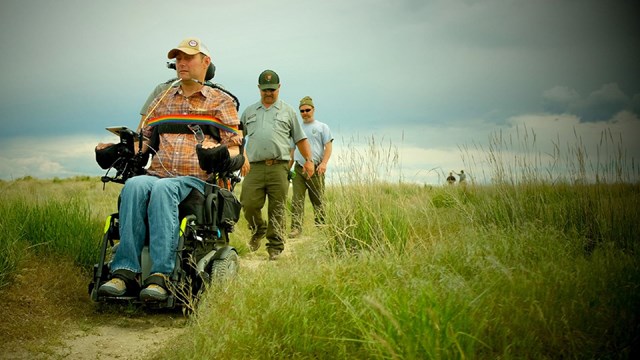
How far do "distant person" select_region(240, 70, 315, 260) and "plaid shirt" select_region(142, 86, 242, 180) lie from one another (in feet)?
7.86

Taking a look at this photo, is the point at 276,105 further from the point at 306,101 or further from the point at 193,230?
the point at 193,230

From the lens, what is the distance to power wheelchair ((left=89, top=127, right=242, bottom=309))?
4043mm

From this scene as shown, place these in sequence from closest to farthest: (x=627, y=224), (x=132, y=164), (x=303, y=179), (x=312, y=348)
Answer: (x=312, y=348) < (x=132, y=164) < (x=627, y=224) < (x=303, y=179)

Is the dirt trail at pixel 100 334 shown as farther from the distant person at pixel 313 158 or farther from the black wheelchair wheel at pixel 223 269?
the distant person at pixel 313 158

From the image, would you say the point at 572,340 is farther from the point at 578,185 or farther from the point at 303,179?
the point at 303,179

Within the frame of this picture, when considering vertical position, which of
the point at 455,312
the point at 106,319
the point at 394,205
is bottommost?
→ the point at 106,319

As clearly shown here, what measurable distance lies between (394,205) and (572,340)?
11.2 ft

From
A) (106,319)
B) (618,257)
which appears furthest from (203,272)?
(618,257)

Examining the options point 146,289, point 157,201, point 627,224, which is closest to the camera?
point 146,289

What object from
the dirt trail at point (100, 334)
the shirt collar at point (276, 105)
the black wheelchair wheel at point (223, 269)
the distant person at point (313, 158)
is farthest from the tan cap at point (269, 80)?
the dirt trail at point (100, 334)

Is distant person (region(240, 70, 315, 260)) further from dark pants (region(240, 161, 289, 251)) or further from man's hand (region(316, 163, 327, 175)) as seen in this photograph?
man's hand (region(316, 163, 327, 175))

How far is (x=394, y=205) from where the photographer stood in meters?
5.88

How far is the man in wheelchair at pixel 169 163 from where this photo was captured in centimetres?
402

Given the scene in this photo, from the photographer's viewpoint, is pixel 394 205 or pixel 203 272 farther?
pixel 394 205
